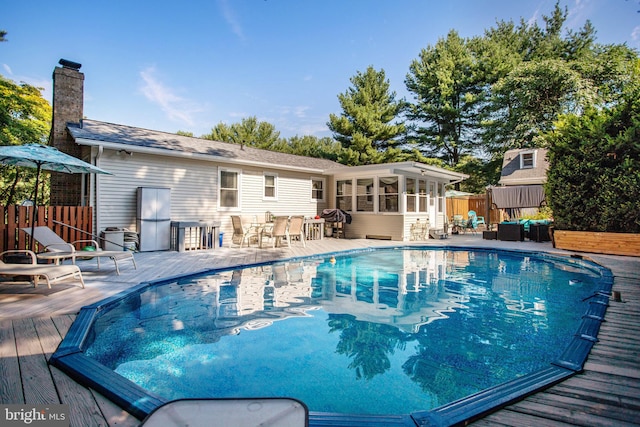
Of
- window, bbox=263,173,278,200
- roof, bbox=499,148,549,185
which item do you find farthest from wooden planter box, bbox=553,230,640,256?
window, bbox=263,173,278,200

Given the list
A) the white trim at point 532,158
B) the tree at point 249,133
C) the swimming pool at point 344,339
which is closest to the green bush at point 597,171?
the swimming pool at point 344,339

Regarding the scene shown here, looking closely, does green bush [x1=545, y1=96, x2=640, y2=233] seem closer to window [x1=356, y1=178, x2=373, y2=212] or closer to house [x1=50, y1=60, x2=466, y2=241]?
house [x1=50, y1=60, x2=466, y2=241]

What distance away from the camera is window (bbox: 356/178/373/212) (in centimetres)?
1312

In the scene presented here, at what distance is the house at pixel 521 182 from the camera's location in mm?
14352

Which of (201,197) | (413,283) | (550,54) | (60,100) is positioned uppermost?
(550,54)

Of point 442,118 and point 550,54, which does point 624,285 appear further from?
point 550,54

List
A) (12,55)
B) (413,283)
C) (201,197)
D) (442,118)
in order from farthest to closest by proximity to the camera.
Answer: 1. (442,118)
2. (12,55)
3. (201,197)
4. (413,283)

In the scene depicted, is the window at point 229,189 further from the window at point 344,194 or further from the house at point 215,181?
the window at point 344,194

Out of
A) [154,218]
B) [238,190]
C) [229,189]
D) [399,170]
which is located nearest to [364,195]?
[399,170]

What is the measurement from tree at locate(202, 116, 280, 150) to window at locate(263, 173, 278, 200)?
17709 mm

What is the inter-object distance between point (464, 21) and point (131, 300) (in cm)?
2774

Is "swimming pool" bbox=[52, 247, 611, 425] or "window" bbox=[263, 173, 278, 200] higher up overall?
"window" bbox=[263, 173, 278, 200]

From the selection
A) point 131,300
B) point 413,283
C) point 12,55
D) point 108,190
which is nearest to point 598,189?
point 413,283

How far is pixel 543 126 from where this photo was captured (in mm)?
20891
